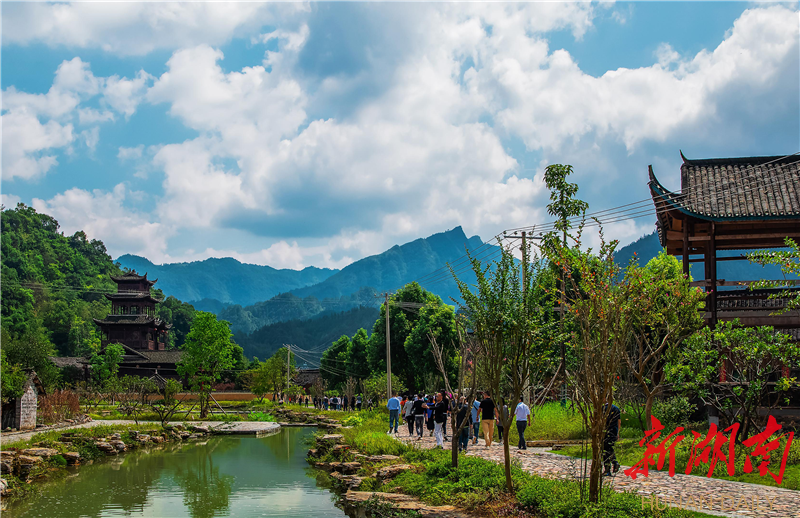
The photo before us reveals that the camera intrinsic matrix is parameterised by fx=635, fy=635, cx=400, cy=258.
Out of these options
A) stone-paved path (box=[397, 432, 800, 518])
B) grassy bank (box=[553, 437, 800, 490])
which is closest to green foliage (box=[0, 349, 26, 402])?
stone-paved path (box=[397, 432, 800, 518])

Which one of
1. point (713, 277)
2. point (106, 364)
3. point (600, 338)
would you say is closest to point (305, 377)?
point (106, 364)

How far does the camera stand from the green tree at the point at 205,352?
33.4m

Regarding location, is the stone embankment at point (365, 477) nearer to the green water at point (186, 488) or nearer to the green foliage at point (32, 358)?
the green water at point (186, 488)

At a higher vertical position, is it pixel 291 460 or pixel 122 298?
pixel 122 298

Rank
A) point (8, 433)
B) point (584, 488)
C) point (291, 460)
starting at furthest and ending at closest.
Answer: point (8, 433) → point (291, 460) → point (584, 488)

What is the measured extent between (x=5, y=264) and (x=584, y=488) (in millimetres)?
83332

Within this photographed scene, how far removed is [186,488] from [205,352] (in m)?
18.7

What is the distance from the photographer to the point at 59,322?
72875mm

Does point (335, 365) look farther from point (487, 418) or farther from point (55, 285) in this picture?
point (55, 285)

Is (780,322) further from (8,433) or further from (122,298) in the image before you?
(122,298)

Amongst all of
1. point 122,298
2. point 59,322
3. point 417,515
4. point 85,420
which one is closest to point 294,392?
point 122,298

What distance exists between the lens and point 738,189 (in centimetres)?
1706

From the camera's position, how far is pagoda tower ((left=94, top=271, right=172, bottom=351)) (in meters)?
63.9

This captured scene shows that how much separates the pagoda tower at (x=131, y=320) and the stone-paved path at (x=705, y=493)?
59.4 m
